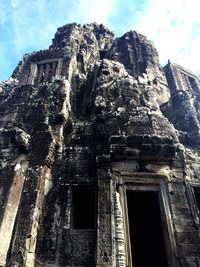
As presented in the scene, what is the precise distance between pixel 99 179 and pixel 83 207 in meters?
1.39

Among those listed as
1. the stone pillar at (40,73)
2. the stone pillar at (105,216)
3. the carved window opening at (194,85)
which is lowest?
the stone pillar at (105,216)

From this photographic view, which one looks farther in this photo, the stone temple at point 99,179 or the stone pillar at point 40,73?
the stone pillar at point 40,73

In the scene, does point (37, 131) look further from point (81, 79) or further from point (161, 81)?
point (161, 81)

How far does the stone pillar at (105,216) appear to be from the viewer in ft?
22.8

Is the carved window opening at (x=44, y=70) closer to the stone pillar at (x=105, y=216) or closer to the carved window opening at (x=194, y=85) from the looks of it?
the stone pillar at (x=105, y=216)

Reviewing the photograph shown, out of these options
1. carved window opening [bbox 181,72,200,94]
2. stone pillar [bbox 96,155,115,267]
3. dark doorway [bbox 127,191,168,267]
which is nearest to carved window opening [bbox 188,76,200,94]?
carved window opening [bbox 181,72,200,94]

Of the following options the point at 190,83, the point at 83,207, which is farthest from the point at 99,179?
the point at 190,83

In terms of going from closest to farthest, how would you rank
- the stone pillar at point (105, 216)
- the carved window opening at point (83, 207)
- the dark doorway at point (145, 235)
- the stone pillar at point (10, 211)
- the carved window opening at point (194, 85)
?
the stone pillar at point (105, 216), the stone pillar at point (10, 211), the carved window opening at point (83, 207), the dark doorway at point (145, 235), the carved window opening at point (194, 85)

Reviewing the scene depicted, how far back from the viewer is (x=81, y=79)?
49.9 ft

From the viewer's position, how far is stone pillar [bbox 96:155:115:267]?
695 centimetres

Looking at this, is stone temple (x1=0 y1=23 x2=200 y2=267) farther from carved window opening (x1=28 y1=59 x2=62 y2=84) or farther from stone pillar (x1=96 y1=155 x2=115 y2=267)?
carved window opening (x1=28 y1=59 x2=62 y2=84)

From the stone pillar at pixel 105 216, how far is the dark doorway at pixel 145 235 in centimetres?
195

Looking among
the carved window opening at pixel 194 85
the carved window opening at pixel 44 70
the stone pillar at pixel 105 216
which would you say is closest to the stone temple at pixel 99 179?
the stone pillar at pixel 105 216

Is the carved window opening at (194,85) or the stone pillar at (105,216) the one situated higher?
the carved window opening at (194,85)
